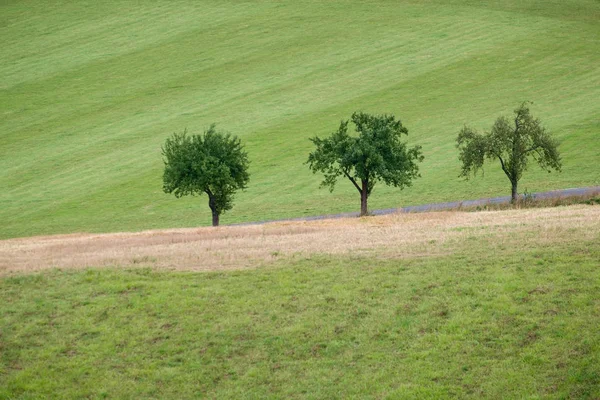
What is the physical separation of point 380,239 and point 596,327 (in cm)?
1302

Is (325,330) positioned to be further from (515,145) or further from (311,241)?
(515,145)

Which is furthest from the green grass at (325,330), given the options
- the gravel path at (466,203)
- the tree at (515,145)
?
the tree at (515,145)

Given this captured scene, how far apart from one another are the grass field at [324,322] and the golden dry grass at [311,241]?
0.21 meters

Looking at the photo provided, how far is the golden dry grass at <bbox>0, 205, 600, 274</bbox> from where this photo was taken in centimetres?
2941

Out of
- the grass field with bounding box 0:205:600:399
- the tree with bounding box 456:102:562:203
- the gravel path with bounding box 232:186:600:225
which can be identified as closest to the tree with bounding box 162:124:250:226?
the gravel path with bounding box 232:186:600:225

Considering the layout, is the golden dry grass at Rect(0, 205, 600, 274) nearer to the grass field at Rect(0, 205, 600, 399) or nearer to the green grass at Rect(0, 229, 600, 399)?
the grass field at Rect(0, 205, 600, 399)

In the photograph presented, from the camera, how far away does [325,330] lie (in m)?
22.3

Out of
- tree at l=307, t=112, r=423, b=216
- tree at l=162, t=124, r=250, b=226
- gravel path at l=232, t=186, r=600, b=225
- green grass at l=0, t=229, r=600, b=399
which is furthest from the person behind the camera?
gravel path at l=232, t=186, r=600, b=225

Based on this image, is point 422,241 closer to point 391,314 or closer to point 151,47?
point 391,314

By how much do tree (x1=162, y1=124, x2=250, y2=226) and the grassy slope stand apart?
563 cm

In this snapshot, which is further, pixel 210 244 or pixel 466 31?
pixel 466 31

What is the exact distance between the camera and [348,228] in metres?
37.3

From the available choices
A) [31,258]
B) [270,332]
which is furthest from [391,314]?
[31,258]

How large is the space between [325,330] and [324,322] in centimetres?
51
